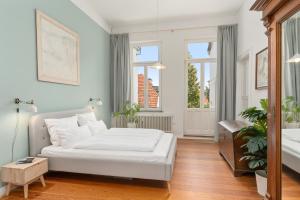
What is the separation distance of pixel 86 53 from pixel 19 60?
181cm

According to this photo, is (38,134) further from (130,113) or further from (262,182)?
(262,182)

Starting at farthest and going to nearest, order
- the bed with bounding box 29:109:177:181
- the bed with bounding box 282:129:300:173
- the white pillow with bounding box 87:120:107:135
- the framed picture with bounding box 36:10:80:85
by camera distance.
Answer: the white pillow with bounding box 87:120:107:135 → the framed picture with bounding box 36:10:80:85 → the bed with bounding box 29:109:177:181 → the bed with bounding box 282:129:300:173

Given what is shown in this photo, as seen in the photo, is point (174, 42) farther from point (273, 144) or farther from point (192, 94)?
point (273, 144)

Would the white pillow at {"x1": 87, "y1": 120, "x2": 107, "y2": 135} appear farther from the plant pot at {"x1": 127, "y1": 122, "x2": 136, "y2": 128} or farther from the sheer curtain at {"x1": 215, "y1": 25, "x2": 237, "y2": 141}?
the sheer curtain at {"x1": 215, "y1": 25, "x2": 237, "y2": 141}

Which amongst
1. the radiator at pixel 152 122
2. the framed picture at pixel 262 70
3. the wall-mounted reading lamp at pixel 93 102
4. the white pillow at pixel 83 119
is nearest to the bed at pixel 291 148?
the framed picture at pixel 262 70

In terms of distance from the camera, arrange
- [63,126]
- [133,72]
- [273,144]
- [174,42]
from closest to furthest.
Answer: [273,144], [63,126], [174,42], [133,72]

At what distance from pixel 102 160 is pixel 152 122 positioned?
9.47 feet

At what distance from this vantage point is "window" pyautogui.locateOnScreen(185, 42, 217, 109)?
18.2 ft

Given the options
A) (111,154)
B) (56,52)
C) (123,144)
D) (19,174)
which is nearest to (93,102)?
(56,52)

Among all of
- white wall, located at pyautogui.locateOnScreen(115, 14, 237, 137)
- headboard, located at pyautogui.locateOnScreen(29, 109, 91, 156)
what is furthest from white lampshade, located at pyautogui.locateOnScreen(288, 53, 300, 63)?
white wall, located at pyautogui.locateOnScreen(115, 14, 237, 137)

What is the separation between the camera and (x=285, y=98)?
4.37ft

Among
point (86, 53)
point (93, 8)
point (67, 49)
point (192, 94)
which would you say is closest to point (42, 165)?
point (67, 49)

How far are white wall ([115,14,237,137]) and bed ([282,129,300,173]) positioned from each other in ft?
13.4

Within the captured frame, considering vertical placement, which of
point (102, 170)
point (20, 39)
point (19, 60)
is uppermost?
point (20, 39)
